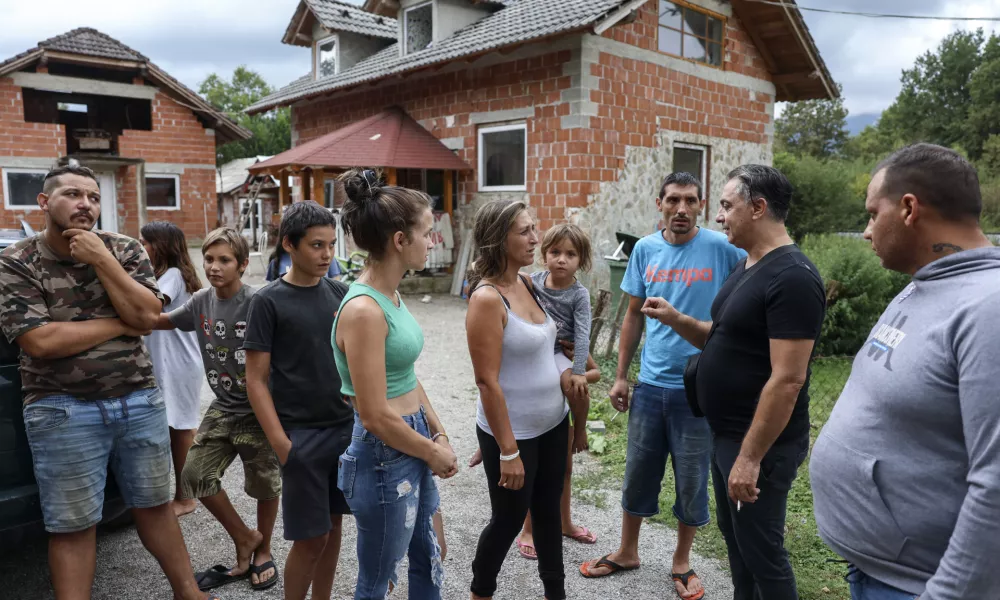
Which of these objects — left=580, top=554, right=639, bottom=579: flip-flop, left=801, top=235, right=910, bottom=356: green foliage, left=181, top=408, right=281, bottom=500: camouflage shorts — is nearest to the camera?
left=181, top=408, right=281, bottom=500: camouflage shorts

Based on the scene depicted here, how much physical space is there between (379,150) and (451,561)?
9804 mm

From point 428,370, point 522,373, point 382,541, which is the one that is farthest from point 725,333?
point 428,370

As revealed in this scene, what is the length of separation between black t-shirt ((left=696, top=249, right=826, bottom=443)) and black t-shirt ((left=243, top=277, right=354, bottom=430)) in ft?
4.90

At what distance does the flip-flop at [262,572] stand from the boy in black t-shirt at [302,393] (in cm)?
58

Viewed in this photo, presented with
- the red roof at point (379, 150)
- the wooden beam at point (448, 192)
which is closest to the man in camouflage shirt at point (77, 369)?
the red roof at point (379, 150)

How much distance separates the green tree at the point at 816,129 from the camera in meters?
58.5

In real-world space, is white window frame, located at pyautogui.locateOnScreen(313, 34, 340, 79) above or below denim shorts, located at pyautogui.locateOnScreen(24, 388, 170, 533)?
above

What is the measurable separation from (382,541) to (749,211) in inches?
68.8

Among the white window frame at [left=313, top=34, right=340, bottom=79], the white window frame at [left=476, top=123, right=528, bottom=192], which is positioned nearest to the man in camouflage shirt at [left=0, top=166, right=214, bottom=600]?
the white window frame at [left=476, top=123, right=528, bottom=192]

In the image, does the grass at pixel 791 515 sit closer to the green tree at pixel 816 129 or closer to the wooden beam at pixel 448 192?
the wooden beam at pixel 448 192

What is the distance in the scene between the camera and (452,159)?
12.8 metres

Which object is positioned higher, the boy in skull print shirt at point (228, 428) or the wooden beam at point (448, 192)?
the wooden beam at point (448, 192)

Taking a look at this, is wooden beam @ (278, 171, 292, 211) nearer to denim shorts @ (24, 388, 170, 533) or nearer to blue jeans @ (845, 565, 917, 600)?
denim shorts @ (24, 388, 170, 533)

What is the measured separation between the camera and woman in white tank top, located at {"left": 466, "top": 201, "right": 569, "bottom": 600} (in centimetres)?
259
